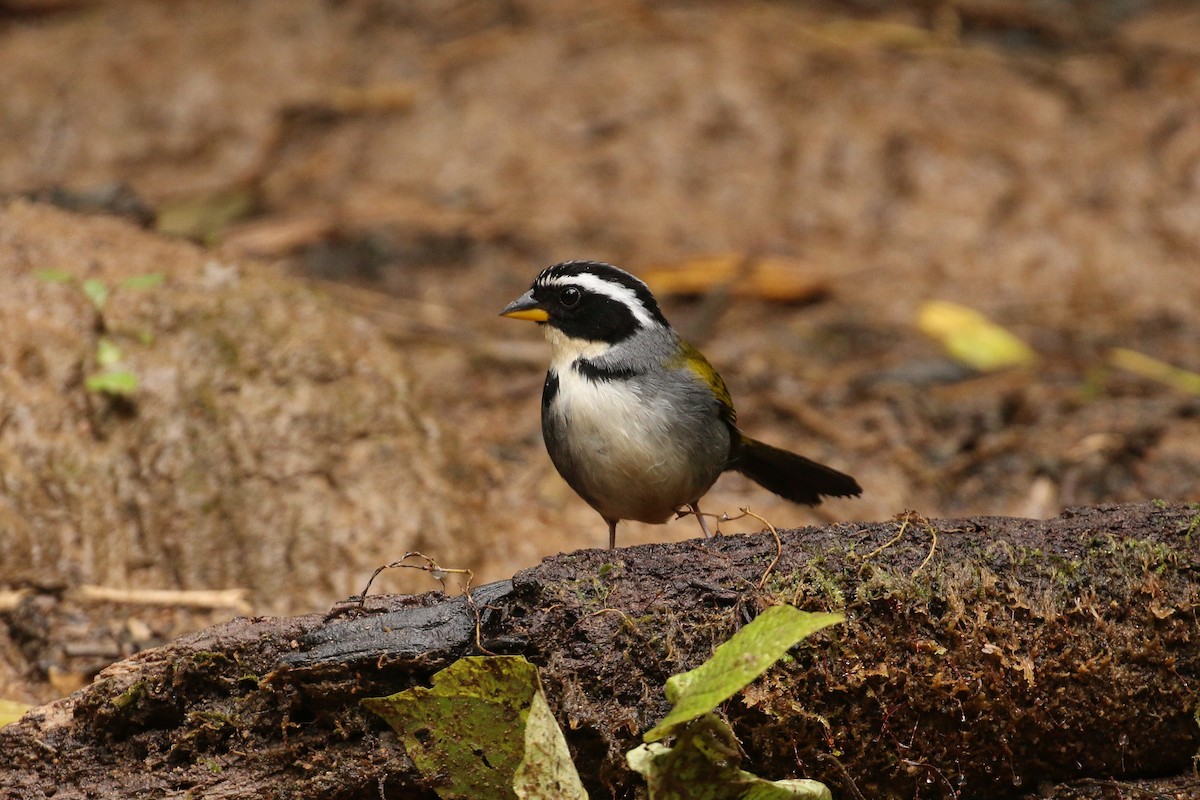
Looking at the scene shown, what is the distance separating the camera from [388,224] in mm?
10125

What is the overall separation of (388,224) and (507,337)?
178 cm

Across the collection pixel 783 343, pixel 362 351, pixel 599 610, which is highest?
pixel 599 610

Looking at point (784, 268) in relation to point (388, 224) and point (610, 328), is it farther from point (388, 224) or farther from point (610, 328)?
point (610, 328)

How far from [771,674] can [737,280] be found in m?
6.53

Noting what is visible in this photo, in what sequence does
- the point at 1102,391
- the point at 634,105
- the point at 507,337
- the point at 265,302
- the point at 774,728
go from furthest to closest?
the point at 634,105
the point at 507,337
the point at 1102,391
the point at 265,302
the point at 774,728

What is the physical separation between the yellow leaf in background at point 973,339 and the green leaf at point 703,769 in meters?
6.19

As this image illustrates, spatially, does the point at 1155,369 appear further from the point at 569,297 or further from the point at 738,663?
the point at 738,663

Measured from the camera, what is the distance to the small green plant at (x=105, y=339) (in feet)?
18.7

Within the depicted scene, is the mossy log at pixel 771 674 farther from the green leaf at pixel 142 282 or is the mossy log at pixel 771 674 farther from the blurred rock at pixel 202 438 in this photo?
the green leaf at pixel 142 282

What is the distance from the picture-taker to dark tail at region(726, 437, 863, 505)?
5043 millimetres

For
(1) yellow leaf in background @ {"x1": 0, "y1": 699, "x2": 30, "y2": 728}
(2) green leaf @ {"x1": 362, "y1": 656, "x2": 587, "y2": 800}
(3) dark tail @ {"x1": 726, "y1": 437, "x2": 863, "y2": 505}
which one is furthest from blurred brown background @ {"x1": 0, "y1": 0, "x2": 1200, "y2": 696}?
(2) green leaf @ {"x1": 362, "y1": 656, "x2": 587, "y2": 800}

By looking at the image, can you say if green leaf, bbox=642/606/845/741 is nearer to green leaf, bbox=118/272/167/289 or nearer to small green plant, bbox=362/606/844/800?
small green plant, bbox=362/606/844/800

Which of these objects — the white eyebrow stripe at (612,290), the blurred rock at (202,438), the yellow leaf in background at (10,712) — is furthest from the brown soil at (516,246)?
the white eyebrow stripe at (612,290)

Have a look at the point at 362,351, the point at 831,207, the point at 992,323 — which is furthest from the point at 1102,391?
the point at 362,351
